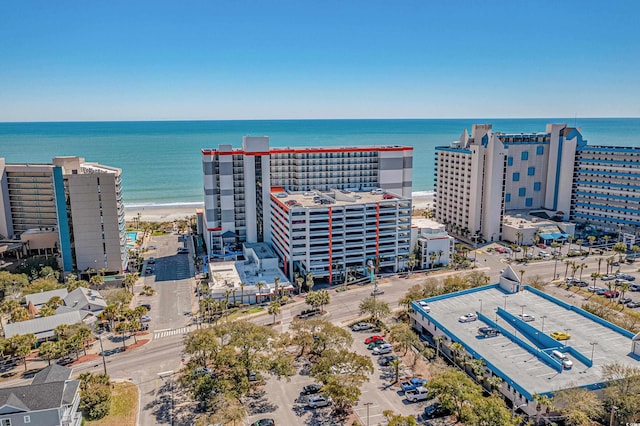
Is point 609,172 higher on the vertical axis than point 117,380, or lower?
higher

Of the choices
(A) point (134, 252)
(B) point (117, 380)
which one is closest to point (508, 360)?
(B) point (117, 380)

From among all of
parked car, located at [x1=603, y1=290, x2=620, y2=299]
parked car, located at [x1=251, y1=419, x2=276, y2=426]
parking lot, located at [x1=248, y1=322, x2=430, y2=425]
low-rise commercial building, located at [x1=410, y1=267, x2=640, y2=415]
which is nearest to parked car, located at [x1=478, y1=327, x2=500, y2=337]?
low-rise commercial building, located at [x1=410, y1=267, x2=640, y2=415]

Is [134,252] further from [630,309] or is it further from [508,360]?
[630,309]

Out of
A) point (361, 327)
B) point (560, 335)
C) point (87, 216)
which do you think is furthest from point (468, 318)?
point (87, 216)

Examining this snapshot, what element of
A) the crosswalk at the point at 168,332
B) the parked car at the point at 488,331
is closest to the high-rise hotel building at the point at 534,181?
the parked car at the point at 488,331

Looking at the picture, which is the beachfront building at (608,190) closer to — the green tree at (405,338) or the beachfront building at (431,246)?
the beachfront building at (431,246)

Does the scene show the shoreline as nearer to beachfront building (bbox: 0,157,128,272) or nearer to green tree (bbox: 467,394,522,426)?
beachfront building (bbox: 0,157,128,272)
